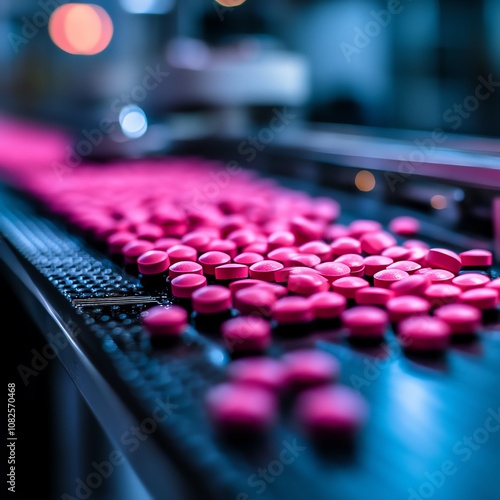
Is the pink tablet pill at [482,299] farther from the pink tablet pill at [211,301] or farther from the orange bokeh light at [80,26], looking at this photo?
the orange bokeh light at [80,26]

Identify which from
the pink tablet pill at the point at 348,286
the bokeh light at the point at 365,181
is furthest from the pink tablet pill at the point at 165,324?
the bokeh light at the point at 365,181

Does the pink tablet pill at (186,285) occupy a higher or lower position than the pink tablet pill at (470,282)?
higher

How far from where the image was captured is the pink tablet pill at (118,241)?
1030 mm

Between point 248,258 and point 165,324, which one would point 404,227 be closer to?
point 248,258

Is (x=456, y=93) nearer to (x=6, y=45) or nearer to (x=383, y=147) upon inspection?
(x=383, y=147)

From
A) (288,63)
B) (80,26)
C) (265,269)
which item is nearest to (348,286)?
(265,269)

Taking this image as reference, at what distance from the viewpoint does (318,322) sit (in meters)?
0.70

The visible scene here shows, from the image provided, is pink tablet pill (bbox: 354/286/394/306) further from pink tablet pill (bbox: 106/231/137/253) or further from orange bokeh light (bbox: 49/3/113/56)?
orange bokeh light (bbox: 49/3/113/56)

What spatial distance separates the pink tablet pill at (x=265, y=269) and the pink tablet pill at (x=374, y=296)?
0.48ft

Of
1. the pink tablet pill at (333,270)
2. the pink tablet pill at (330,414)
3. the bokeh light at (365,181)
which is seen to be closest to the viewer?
the pink tablet pill at (330,414)

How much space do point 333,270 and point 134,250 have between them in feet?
1.12

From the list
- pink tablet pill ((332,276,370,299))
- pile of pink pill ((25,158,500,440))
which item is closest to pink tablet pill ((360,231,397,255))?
pile of pink pill ((25,158,500,440))

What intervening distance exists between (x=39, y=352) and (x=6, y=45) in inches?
239

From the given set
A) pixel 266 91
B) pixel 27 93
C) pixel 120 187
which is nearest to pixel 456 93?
pixel 266 91
